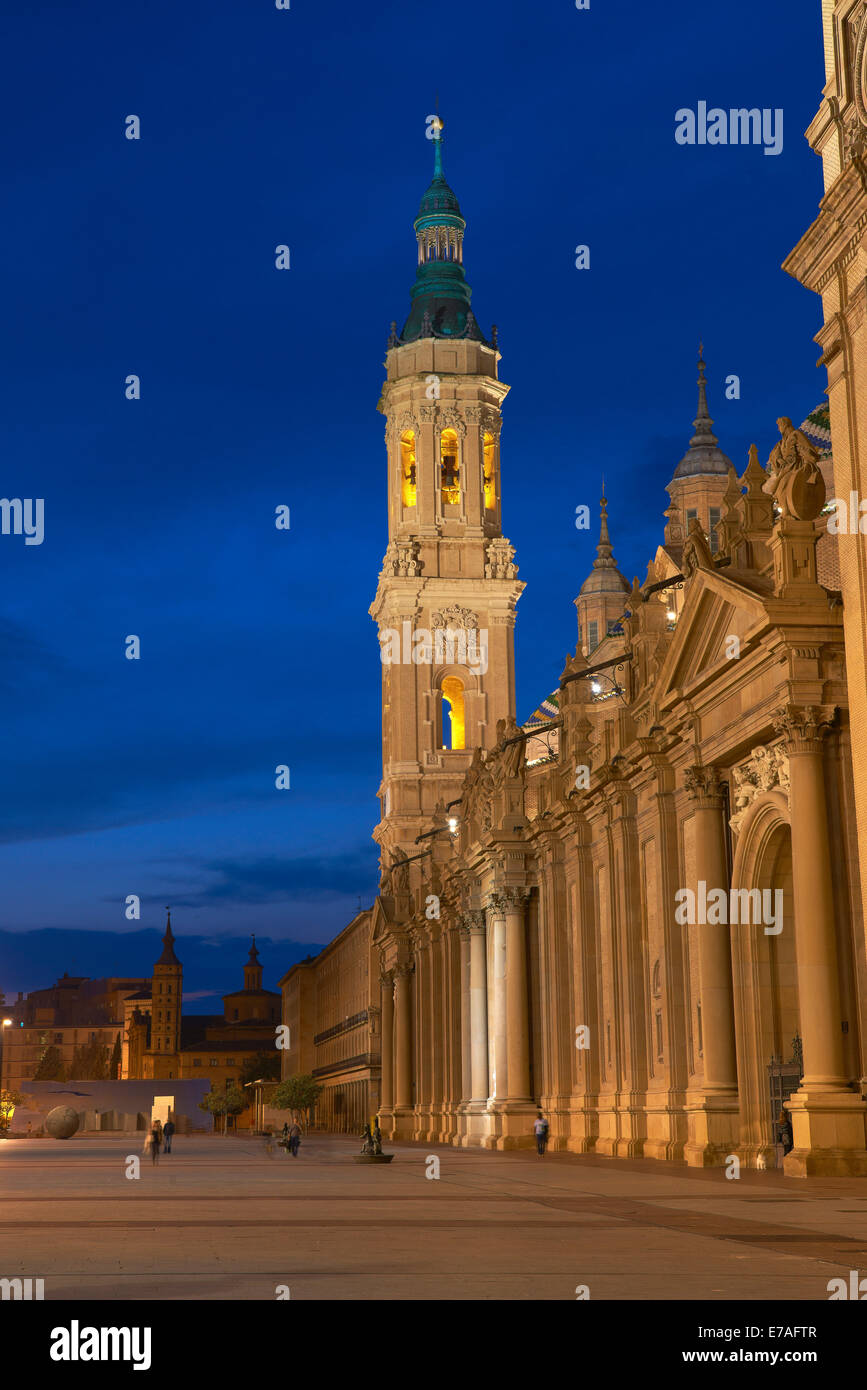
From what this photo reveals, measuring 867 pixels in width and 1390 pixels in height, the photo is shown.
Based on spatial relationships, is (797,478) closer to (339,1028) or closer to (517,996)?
(517,996)

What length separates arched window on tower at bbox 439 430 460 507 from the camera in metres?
104

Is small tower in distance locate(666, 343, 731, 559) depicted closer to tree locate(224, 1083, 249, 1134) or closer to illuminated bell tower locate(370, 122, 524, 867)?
illuminated bell tower locate(370, 122, 524, 867)

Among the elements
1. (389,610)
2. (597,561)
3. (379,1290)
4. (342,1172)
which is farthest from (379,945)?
Answer: (379,1290)

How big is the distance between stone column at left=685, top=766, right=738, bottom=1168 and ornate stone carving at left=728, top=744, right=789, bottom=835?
63 cm

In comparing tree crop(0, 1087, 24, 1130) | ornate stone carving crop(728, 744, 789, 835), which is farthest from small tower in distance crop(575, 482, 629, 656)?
ornate stone carving crop(728, 744, 789, 835)

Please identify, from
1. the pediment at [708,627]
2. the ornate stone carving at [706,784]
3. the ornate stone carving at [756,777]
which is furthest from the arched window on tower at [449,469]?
the ornate stone carving at [756,777]

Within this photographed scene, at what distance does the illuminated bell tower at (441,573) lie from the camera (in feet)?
333

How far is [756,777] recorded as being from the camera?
33625mm

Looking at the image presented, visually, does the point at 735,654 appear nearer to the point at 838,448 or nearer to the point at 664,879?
the point at 838,448


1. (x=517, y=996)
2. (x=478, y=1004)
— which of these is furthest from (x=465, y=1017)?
(x=517, y=996)

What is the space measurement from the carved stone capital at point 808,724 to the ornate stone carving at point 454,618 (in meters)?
73.3

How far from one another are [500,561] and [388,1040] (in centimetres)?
3247
